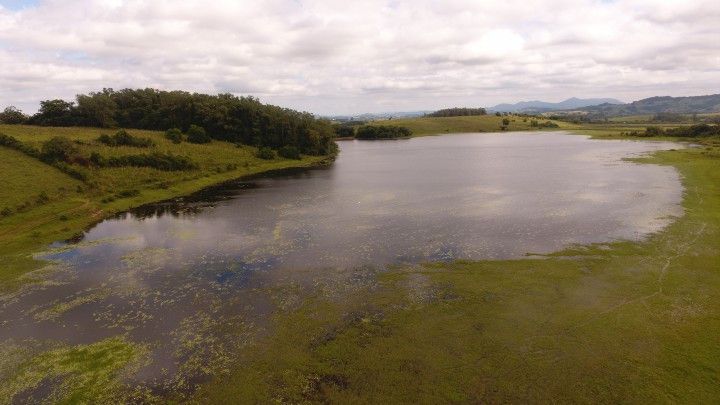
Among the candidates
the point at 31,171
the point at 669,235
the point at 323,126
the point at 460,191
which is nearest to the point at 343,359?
the point at 669,235

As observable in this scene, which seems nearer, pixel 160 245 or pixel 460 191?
pixel 160 245

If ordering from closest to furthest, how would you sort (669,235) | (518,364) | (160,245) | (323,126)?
(518,364), (669,235), (160,245), (323,126)

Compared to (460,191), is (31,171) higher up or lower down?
higher up

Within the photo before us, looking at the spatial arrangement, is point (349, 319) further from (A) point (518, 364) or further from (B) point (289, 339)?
(A) point (518, 364)

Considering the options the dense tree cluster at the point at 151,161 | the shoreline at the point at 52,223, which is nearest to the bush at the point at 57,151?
the dense tree cluster at the point at 151,161

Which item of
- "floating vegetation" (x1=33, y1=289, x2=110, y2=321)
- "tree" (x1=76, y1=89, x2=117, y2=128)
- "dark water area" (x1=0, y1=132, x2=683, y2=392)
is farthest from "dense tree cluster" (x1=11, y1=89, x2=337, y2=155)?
"floating vegetation" (x1=33, y1=289, x2=110, y2=321)

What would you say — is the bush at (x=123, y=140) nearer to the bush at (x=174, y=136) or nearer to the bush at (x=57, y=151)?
the bush at (x=174, y=136)

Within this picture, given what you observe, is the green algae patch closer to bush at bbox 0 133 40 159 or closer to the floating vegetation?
the floating vegetation
